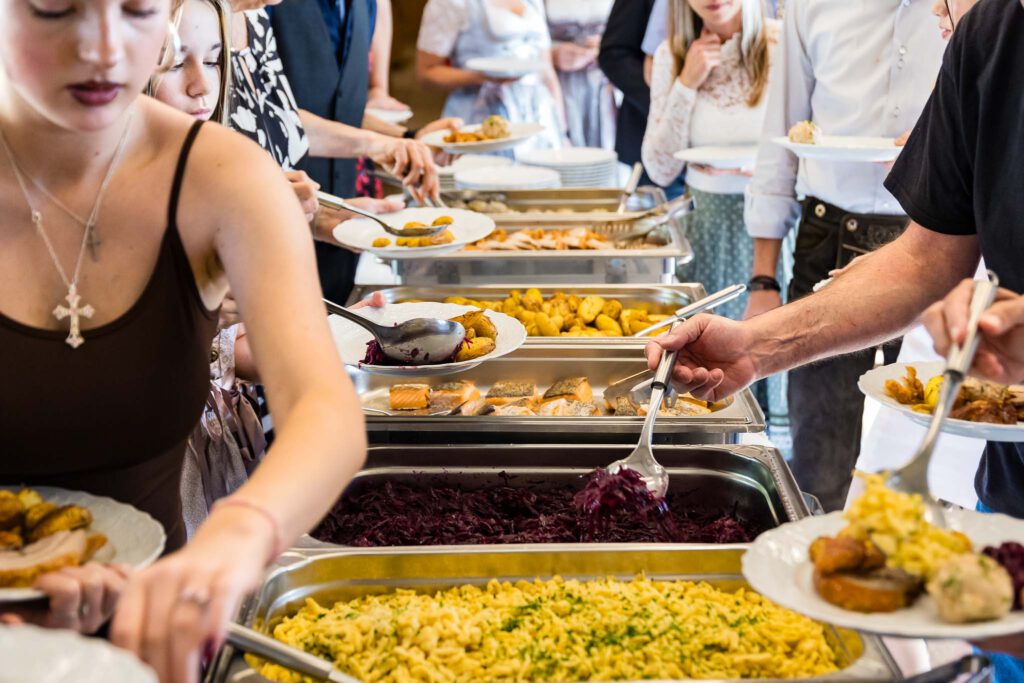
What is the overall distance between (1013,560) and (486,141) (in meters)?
3.14

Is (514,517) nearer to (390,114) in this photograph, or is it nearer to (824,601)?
(824,601)

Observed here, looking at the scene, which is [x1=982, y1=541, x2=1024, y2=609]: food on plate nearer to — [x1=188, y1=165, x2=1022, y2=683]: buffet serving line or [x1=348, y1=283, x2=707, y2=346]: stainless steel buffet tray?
[x1=188, y1=165, x2=1022, y2=683]: buffet serving line

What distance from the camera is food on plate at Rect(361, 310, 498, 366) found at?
1896 millimetres

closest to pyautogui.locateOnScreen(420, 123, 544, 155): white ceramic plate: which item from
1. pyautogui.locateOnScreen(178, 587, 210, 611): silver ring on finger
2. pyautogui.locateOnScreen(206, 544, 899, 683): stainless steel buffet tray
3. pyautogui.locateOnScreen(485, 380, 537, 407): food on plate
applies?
pyautogui.locateOnScreen(485, 380, 537, 407): food on plate

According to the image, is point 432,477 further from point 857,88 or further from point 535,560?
point 857,88

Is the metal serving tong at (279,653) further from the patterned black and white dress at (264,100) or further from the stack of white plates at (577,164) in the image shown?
the stack of white plates at (577,164)

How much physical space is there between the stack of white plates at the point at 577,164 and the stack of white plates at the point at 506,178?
0.86 feet

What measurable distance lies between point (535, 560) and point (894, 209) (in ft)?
5.79

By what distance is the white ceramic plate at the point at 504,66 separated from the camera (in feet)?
16.0

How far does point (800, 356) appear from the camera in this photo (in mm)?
1669

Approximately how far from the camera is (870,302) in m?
1.62

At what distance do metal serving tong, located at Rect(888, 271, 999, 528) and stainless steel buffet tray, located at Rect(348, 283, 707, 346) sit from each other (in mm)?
1689

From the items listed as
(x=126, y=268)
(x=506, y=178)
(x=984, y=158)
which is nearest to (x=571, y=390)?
(x=984, y=158)

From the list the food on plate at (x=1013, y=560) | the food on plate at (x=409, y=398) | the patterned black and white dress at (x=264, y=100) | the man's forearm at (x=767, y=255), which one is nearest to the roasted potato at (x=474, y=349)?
the food on plate at (x=409, y=398)
